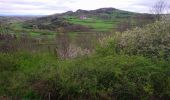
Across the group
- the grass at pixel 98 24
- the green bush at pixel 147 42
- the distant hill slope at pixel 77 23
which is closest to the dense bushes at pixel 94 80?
the green bush at pixel 147 42

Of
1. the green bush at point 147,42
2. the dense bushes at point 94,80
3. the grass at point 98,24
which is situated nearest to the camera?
the dense bushes at point 94,80

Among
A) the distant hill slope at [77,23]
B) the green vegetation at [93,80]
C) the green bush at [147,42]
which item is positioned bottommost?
the distant hill slope at [77,23]

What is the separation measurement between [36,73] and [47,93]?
3.24ft

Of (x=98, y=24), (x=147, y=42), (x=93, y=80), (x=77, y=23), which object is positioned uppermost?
(x=147, y=42)

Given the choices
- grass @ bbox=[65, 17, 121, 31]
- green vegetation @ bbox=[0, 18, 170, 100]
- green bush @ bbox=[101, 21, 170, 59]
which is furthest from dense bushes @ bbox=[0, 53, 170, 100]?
grass @ bbox=[65, 17, 121, 31]

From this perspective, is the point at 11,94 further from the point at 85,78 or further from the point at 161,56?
the point at 161,56

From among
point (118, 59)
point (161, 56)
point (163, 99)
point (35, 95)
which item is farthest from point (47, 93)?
point (161, 56)

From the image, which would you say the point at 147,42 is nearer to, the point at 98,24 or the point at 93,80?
the point at 93,80

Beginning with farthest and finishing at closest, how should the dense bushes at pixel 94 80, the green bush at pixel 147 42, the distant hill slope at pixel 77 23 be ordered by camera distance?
the distant hill slope at pixel 77 23 < the green bush at pixel 147 42 < the dense bushes at pixel 94 80

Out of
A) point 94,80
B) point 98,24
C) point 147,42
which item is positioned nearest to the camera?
point 94,80

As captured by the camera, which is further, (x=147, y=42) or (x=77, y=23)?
(x=77, y=23)

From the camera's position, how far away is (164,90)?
519 inches

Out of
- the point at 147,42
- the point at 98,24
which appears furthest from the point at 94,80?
the point at 98,24

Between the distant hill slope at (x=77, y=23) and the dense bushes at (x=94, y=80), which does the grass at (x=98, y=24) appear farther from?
the dense bushes at (x=94, y=80)
